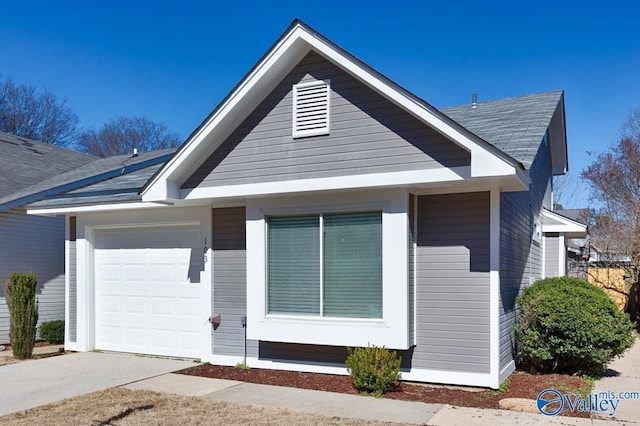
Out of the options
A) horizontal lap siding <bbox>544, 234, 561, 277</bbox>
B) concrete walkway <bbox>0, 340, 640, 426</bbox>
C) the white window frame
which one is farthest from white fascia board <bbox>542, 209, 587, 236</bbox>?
the white window frame

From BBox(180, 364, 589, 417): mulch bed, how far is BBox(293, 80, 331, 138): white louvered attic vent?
352cm

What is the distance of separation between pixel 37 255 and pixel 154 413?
7902mm

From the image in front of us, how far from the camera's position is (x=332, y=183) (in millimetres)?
7723

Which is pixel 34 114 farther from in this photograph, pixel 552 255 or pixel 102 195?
pixel 552 255

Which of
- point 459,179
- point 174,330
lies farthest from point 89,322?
point 459,179

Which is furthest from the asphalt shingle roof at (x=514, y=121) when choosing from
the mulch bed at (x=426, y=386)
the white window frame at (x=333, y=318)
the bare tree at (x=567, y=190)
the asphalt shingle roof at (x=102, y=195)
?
the bare tree at (x=567, y=190)

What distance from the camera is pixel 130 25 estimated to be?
17.5 meters

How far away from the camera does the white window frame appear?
7367 mm

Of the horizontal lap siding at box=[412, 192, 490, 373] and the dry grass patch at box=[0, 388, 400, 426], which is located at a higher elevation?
the horizontal lap siding at box=[412, 192, 490, 373]

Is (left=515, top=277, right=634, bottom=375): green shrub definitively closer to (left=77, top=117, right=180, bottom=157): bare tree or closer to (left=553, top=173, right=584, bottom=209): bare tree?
(left=553, top=173, right=584, bottom=209): bare tree

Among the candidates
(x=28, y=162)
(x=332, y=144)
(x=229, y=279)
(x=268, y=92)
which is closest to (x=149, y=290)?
(x=229, y=279)

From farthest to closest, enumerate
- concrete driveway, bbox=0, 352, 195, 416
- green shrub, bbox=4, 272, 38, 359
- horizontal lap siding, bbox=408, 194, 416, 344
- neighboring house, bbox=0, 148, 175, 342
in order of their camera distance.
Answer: neighboring house, bbox=0, 148, 175, 342 → green shrub, bbox=4, 272, 38, 359 → horizontal lap siding, bbox=408, 194, 416, 344 → concrete driveway, bbox=0, 352, 195, 416

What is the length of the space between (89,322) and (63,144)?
27077 millimetres

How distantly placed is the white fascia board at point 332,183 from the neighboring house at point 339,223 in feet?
0.06
